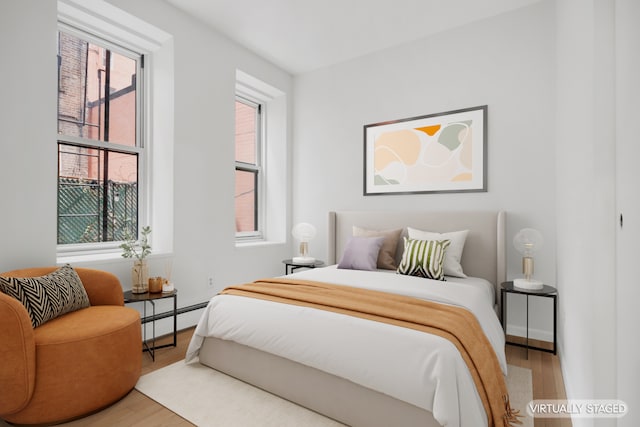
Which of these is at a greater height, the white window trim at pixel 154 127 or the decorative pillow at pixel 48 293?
the white window trim at pixel 154 127

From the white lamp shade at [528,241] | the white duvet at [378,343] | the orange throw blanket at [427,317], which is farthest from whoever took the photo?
the white lamp shade at [528,241]

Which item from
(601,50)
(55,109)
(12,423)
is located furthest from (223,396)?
(601,50)

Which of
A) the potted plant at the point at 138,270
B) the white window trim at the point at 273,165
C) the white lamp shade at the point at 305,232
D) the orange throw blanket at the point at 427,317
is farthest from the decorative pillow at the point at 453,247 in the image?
the potted plant at the point at 138,270

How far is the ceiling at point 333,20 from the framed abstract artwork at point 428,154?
874 millimetres

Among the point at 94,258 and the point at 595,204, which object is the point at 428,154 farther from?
the point at 94,258

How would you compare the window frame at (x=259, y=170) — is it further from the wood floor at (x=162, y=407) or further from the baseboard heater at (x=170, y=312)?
the wood floor at (x=162, y=407)

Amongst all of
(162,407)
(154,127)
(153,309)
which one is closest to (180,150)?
(154,127)

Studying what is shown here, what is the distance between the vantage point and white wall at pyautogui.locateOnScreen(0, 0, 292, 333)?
2.14 meters

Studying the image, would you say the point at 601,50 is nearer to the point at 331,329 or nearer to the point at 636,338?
the point at 636,338

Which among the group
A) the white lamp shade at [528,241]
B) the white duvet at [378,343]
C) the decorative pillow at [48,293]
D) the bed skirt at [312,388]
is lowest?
the bed skirt at [312,388]

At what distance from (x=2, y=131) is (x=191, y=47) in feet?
5.75

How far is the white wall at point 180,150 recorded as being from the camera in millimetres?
2137

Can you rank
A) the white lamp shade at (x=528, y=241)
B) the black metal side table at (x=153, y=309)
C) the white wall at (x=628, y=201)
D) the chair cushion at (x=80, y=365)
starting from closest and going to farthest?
the white wall at (x=628, y=201) < the chair cushion at (x=80, y=365) < the black metal side table at (x=153, y=309) < the white lamp shade at (x=528, y=241)

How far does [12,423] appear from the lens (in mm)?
1662
